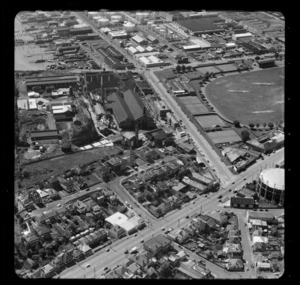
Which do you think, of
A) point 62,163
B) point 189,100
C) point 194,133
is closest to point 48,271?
point 62,163

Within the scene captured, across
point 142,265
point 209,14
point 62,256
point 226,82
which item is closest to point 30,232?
point 62,256

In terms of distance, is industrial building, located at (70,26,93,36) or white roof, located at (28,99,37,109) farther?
industrial building, located at (70,26,93,36)

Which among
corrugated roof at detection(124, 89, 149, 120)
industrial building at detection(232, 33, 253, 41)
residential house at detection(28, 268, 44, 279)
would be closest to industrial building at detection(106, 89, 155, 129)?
corrugated roof at detection(124, 89, 149, 120)

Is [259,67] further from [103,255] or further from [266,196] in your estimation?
[103,255]

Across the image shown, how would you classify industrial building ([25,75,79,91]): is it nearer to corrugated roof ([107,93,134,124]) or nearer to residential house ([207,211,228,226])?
corrugated roof ([107,93,134,124])

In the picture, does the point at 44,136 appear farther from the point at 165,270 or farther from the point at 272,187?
the point at 272,187
